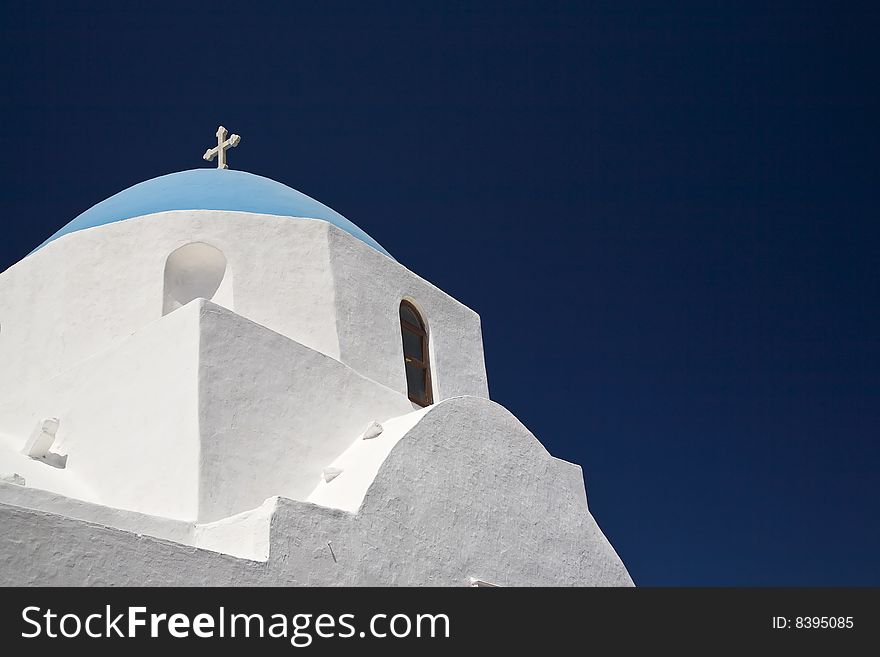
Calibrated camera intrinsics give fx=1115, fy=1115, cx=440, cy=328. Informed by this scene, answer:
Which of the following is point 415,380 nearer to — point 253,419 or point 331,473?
point 331,473

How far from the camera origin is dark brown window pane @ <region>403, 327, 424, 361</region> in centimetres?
1320

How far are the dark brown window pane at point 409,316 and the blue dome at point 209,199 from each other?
2.51ft

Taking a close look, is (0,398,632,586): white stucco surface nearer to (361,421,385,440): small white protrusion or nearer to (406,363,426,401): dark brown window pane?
(361,421,385,440): small white protrusion

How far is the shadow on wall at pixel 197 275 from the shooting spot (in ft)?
39.0

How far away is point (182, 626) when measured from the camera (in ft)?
22.2

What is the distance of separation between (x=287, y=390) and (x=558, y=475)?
9.99 feet

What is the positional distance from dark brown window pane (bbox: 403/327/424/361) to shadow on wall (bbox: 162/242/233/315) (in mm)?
2322

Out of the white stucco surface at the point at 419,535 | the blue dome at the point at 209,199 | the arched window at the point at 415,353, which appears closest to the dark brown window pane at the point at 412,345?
the arched window at the point at 415,353

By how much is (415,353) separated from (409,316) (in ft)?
1.49

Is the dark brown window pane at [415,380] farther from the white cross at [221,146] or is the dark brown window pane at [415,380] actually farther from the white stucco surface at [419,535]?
the white cross at [221,146]

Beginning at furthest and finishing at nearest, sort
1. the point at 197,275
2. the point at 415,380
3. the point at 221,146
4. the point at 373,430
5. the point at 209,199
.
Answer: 1. the point at 221,146
2. the point at 415,380
3. the point at 209,199
4. the point at 197,275
5. the point at 373,430

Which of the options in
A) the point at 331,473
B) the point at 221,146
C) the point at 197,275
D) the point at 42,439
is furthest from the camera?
the point at 221,146

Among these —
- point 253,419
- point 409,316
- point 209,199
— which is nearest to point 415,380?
point 409,316

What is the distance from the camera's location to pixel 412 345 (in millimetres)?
13273
